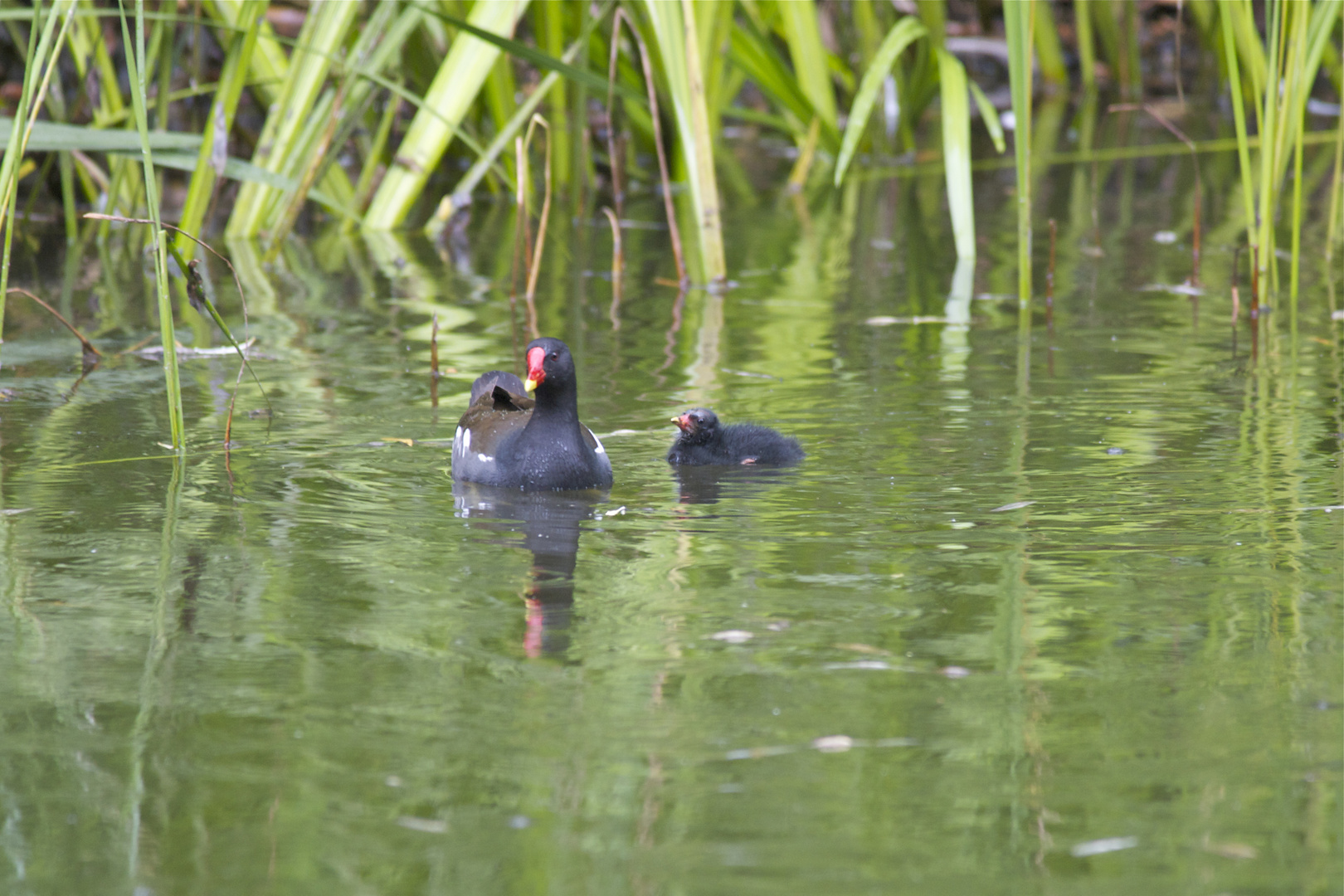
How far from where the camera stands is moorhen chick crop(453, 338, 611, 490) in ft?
18.8

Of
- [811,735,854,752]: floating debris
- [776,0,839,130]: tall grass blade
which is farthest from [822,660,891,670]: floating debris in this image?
[776,0,839,130]: tall grass blade

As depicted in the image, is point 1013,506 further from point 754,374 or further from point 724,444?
point 754,374

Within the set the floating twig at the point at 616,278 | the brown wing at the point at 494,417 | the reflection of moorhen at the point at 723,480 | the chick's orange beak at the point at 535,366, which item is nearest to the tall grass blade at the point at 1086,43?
the floating twig at the point at 616,278

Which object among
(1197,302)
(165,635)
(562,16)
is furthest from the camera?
(562,16)

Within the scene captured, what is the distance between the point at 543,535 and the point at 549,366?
29.3 inches

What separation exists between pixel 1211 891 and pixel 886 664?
112 cm

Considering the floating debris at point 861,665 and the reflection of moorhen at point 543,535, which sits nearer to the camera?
the floating debris at point 861,665

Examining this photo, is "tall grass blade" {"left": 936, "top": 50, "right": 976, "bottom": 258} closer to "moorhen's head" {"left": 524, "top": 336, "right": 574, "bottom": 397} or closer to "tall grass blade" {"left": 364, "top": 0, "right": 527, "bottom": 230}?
"tall grass blade" {"left": 364, "top": 0, "right": 527, "bottom": 230}

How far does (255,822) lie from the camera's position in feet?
10.4

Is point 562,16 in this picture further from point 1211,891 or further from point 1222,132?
point 1211,891

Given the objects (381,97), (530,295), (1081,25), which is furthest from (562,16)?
(1081,25)

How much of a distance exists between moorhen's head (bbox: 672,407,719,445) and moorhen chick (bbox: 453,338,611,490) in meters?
0.35

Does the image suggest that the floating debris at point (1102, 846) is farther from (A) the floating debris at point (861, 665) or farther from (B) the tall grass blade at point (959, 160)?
(B) the tall grass blade at point (959, 160)

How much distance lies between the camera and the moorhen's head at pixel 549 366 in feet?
18.6
